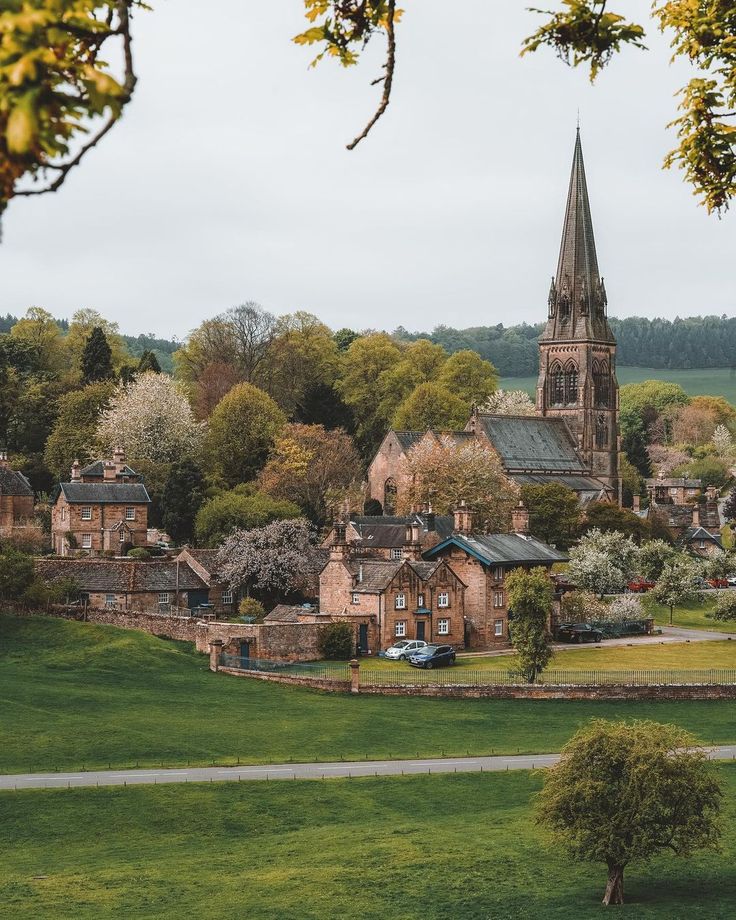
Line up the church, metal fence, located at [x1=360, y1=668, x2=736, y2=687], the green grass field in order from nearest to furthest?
the green grass field < metal fence, located at [x1=360, y1=668, x2=736, y2=687] < the church

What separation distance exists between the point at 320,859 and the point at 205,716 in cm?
1740

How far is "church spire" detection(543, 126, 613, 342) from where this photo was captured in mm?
128125

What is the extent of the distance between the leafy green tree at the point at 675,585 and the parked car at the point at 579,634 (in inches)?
416

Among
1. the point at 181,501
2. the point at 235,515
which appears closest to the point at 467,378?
the point at 181,501

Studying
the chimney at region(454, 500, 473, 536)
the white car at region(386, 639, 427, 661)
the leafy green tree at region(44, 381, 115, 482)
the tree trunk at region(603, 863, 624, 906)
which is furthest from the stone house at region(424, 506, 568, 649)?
the tree trunk at region(603, 863, 624, 906)

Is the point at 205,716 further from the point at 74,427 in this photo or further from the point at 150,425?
the point at 74,427

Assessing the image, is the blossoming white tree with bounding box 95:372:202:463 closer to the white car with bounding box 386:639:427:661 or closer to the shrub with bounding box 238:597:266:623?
the shrub with bounding box 238:597:266:623

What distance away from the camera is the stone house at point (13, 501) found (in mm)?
83062

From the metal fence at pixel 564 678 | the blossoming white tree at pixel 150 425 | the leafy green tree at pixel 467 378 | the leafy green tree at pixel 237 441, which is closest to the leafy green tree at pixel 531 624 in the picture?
the metal fence at pixel 564 678

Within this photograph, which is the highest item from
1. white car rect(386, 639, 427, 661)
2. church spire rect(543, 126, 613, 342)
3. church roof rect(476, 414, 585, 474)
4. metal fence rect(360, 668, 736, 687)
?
church spire rect(543, 126, 613, 342)

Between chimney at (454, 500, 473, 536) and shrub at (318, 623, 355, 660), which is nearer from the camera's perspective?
shrub at (318, 623, 355, 660)

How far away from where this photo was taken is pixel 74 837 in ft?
112

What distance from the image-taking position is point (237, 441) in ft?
328

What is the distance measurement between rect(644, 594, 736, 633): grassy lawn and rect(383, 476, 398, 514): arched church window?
92.9 feet
